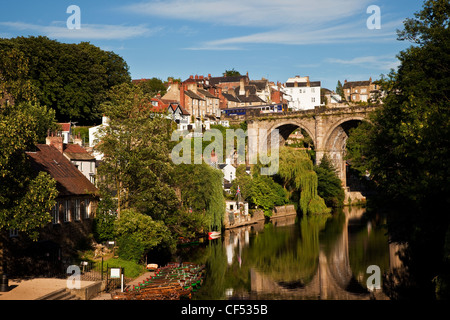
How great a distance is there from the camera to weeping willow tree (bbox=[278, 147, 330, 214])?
6006 centimetres

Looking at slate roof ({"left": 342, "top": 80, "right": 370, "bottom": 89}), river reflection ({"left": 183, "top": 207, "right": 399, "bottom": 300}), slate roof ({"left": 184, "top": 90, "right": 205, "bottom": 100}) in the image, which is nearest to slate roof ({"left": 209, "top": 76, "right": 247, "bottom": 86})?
slate roof ({"left": 184, "top": 90, "right": 205, "bottom": 100})

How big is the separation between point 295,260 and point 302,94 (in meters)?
94.9

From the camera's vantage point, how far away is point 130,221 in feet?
94.4

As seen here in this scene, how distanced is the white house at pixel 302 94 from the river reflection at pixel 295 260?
74.2 metres

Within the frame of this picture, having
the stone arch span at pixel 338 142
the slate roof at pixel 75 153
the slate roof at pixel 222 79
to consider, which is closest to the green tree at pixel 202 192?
the slate roof at pixel 75 153

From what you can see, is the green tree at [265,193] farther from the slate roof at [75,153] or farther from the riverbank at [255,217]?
the slate roof at [75,153]

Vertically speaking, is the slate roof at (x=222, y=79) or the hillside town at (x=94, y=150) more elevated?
the slate roof at (x=222, y=79)

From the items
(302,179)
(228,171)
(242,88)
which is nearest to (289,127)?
(228,171)

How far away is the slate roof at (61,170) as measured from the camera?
28.3m

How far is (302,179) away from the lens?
59844mm

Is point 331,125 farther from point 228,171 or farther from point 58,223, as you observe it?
point 58,223

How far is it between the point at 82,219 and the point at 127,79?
48.0 meters
